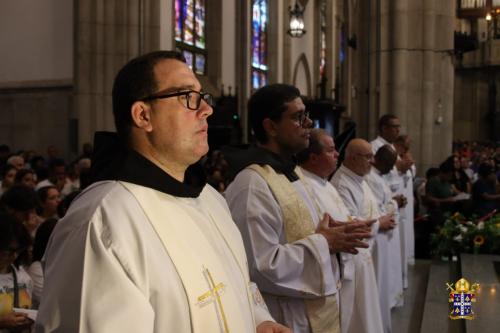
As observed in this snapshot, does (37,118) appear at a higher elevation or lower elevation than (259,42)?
lower

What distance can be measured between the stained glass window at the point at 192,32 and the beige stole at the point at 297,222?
14.5 metres

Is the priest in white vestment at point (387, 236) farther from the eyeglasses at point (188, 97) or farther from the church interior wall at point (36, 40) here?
the church interior wall at point (36, 40)

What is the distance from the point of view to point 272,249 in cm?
343

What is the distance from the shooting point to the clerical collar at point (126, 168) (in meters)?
2.09

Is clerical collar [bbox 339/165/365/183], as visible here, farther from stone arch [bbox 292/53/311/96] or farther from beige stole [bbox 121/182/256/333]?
stone arch [bbox 292/53/311/96]

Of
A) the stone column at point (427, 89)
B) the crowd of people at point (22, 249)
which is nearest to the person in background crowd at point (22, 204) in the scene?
the crowd of people at point (22, 249)

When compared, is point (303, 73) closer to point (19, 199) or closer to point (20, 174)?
point (20, 174)

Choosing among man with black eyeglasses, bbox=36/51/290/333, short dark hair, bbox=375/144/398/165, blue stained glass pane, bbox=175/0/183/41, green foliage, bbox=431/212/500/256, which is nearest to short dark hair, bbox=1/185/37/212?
man with black eyeglasses, bbox=36/51/290/333

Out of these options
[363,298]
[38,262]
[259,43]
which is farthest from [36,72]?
[363,298]

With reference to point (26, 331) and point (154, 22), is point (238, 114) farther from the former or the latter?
point (26, 331)

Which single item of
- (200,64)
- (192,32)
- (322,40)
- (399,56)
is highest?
(322,40)

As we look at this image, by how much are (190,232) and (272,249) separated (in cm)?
133

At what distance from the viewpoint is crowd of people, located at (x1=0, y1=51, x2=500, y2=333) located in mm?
1861

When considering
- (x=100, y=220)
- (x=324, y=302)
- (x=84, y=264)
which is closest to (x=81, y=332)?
(x=84, y=264)
